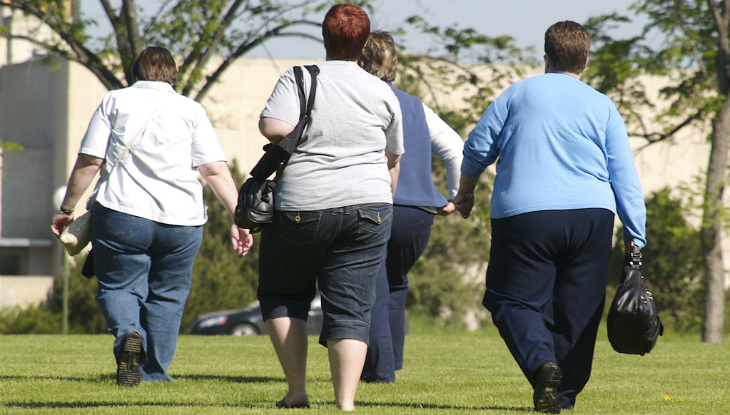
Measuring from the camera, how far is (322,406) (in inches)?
152

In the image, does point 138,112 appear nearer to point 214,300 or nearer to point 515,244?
point 515,244

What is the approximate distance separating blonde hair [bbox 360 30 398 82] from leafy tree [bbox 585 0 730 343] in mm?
11735

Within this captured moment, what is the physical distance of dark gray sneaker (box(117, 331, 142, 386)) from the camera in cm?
461

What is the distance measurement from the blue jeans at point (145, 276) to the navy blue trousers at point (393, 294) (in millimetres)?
1147

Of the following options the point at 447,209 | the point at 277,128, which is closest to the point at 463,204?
the point at 447,209

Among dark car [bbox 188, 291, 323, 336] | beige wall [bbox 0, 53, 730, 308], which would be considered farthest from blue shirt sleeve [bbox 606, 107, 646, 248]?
beige wall [bbox 0, 53, 730, 308]

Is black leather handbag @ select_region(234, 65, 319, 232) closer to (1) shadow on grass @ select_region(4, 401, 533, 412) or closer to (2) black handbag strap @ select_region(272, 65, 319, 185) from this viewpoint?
(2) black handbag strap @ select_region(272, 65, 319, 185)

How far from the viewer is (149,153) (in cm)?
495

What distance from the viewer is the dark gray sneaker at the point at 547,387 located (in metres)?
3.67

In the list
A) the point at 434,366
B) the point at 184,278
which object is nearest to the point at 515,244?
the point at 184,278

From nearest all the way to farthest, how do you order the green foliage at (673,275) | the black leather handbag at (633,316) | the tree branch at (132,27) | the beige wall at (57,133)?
the black leather handbag at (633,316), the tree branch at (132,27), the green foliage at (673,275), the beige wall at (57,133)

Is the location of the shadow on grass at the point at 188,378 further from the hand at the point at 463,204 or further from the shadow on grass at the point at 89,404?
the hand at the point at 463,204

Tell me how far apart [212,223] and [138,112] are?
23.5m

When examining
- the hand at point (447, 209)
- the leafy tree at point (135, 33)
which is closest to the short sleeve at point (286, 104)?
the hand at point (447, 209)
